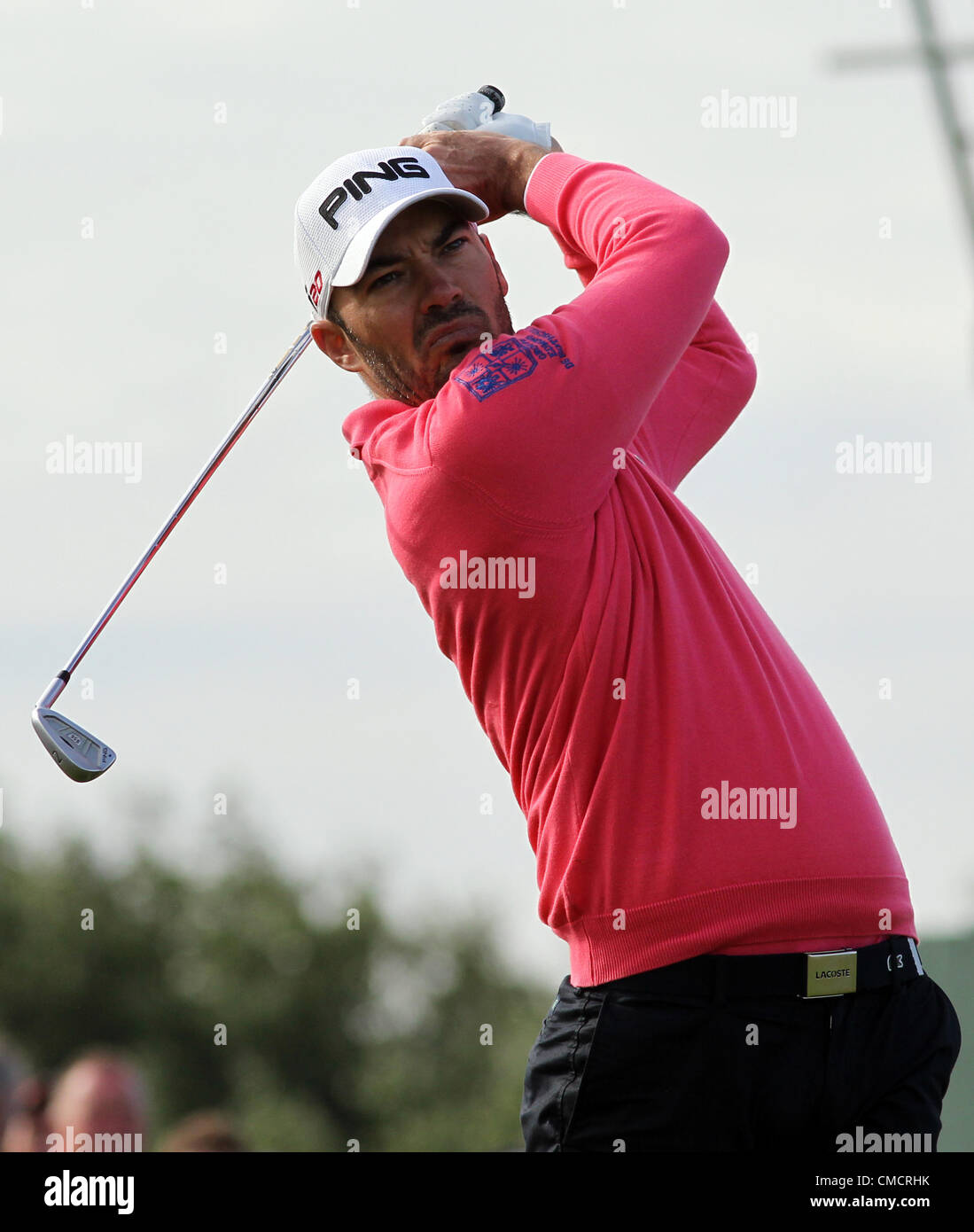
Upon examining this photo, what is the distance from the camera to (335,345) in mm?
3338

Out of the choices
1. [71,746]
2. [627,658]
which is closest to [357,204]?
[627,658]

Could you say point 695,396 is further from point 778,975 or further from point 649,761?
point 778,975

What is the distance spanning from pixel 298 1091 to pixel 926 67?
76.9 ft

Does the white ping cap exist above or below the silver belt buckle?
above

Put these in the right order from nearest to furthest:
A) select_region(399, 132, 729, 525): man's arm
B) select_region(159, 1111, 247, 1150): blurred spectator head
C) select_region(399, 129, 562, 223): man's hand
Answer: select_region(399, 132, 729, 525): man's arm
select_region(399, 129, 562, 223): man's hand
select_region(159, 1111, 247, 1150): blurred spectator head

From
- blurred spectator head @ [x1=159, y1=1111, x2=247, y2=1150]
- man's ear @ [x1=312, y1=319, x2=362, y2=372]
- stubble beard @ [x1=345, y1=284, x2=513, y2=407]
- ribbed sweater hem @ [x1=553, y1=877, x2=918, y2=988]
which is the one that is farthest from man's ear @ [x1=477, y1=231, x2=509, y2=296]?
blurred spectator head @ [x1=159, y1=1111, x2=247, y2=1150]

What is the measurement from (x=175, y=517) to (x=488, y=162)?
1.08 metres

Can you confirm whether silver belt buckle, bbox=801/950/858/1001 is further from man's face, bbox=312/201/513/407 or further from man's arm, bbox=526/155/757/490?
man's face, bbox=312/201/513/407

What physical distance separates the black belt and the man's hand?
1.53 metres

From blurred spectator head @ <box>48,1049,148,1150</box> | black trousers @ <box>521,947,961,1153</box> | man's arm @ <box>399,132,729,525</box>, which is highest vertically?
man's arm @ <box>399,132,729,525</box>

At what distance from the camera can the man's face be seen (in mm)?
3104

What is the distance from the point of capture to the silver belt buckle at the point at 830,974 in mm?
2633

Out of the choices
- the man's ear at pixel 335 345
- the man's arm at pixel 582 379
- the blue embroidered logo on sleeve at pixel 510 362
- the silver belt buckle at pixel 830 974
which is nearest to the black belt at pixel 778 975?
the silver belt buckle at pixel 830 974
